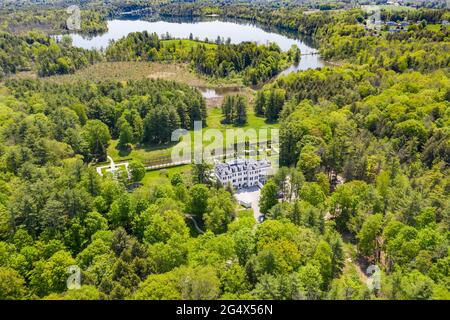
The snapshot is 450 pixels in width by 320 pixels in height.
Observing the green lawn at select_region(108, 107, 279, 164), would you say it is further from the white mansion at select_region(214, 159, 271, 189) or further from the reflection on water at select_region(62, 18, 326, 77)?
the reflection on water at select_region(62, 18, 326, 77)

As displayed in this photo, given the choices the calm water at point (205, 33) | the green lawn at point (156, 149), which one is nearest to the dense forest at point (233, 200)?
the green lawn at point (156, 149)

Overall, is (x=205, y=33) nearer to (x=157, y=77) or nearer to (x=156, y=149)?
(x=157, y=77)

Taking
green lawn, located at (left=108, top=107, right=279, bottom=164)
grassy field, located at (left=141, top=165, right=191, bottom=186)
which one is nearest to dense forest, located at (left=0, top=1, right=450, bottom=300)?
grassy field, located at (left=141, top=165, right=191, bottom=186)

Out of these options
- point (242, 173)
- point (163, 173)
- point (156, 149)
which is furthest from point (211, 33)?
point (242, 173)

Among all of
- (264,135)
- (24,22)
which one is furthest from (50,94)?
(24,22)

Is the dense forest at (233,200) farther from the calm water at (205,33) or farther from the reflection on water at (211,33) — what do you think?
the calm water at (205,33)

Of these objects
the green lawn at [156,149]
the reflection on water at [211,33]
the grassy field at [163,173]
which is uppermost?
the reflection on water at [211,33]
